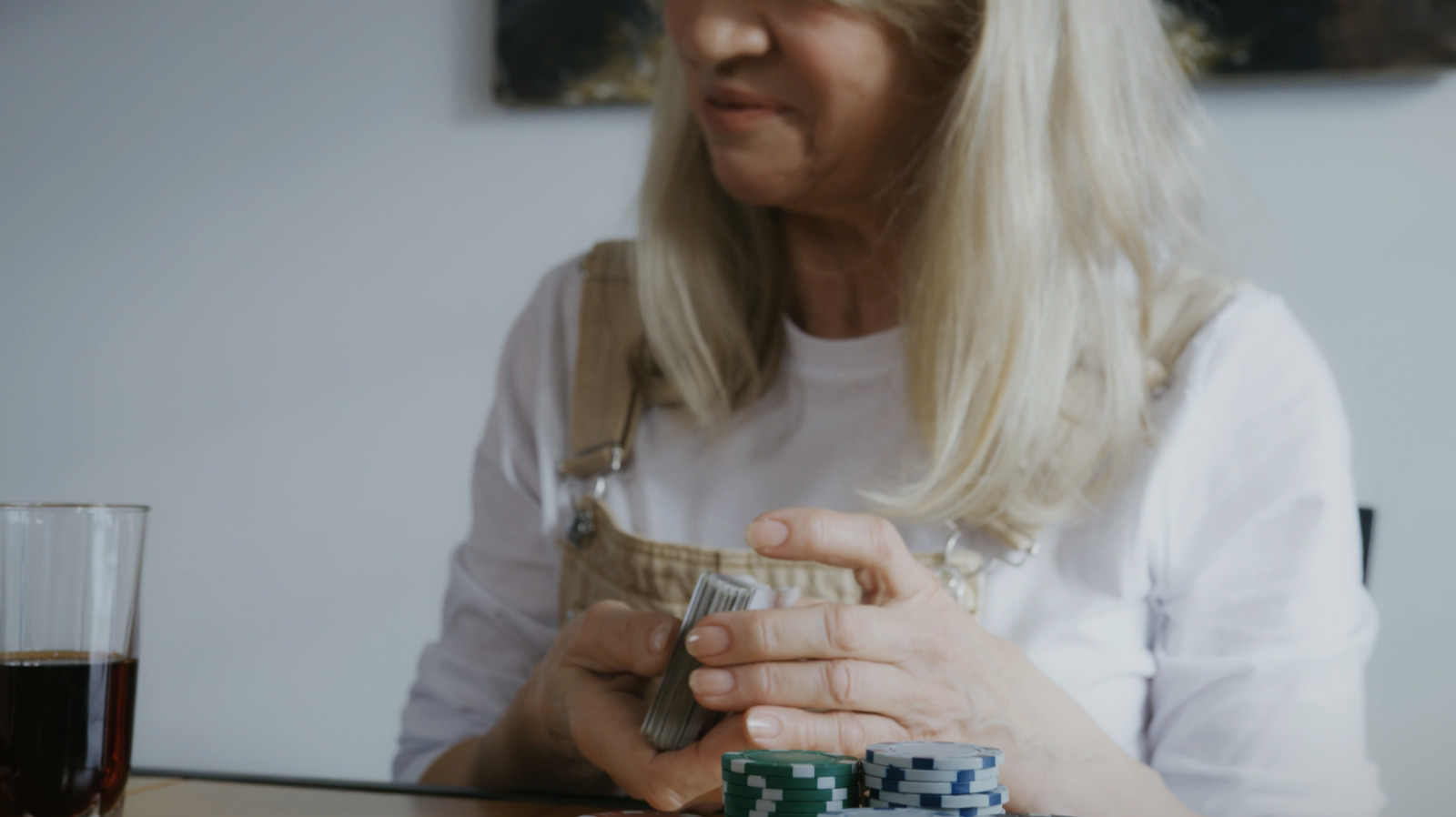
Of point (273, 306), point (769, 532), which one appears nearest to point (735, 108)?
point (769, 532)

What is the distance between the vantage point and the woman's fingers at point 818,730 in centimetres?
62

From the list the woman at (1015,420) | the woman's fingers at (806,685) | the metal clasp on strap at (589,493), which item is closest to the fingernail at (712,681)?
the woman's fingers at (806,685)

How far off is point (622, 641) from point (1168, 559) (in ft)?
1.48

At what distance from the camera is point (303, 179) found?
2.22 m

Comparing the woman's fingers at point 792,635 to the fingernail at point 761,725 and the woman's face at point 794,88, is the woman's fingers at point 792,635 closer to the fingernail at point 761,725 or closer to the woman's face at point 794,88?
the fingernail at point 761,725

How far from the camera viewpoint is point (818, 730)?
65cm

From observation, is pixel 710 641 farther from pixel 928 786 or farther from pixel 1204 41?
pixel 1204 41

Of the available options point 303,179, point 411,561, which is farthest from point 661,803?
point 303,179

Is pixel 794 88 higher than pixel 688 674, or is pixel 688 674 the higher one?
pixel 794 88

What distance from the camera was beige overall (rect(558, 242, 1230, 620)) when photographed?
0.93 meters

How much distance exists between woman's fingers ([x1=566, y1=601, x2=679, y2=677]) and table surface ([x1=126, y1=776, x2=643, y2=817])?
88mm

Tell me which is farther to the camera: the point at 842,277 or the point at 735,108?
the point at 842,277

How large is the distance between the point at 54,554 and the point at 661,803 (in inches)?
12.9

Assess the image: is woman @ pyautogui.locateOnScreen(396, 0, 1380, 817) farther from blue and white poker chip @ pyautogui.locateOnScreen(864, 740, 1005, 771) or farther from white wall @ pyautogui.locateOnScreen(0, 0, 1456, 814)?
white wall @ pyautogui.locateOnScreen(0, 0, 1456, 814)
